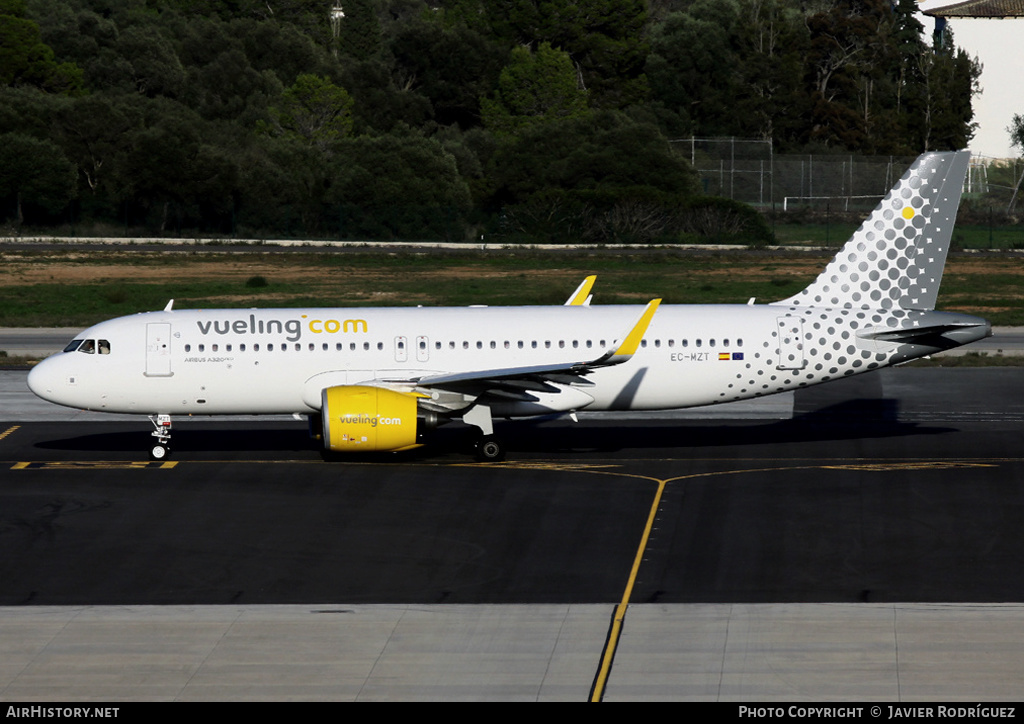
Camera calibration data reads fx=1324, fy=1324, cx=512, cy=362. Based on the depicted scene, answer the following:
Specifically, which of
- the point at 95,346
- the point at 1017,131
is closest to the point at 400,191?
the point at 1017,131

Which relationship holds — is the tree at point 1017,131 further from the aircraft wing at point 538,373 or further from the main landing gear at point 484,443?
the main landing gear at point 484,443

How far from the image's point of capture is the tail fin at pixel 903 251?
111ft

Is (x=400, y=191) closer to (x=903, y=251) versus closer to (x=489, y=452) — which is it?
(x=903, y=251)

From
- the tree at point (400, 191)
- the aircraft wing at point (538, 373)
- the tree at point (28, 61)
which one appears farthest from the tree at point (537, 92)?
the aircraft wing at point (538, 373)

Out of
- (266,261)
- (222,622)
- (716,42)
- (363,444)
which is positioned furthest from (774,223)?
(222,622)

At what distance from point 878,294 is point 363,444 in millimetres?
13667

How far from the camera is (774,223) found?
358 ft

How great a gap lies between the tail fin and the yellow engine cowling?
423 inches

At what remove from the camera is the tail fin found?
33781 mm

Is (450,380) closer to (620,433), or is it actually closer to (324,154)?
(620,433)

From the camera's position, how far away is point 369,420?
30.5 m

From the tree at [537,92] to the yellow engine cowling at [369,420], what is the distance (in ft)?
315

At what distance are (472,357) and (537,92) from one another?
97.6 meters

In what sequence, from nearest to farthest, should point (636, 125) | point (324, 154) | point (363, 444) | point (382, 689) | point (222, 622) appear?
point (382, 689), point (222, 622), point (363, 444), point (636, 125), point (324, 154)
